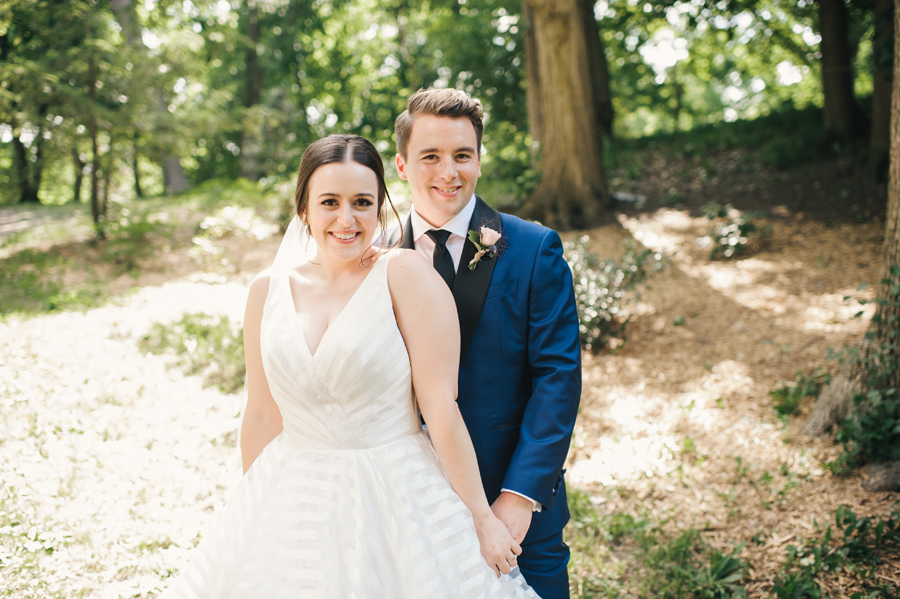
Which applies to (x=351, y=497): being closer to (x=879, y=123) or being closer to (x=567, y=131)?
(x=567, y=131)

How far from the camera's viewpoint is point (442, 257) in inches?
81.7

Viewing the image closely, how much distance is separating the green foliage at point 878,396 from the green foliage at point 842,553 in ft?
1.64

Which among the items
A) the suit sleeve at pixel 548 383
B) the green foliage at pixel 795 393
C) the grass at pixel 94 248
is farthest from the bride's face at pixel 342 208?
the grass at pixel 94 248

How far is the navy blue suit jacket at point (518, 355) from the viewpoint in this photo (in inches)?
76.2

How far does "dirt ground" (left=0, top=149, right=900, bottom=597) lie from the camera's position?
3518mm

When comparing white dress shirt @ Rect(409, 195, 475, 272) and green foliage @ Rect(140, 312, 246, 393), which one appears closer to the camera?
white dress shirt @ Rect(409, 195, 475, 272)

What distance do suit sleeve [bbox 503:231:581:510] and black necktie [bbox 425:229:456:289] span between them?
29cm

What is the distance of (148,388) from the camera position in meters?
5.55

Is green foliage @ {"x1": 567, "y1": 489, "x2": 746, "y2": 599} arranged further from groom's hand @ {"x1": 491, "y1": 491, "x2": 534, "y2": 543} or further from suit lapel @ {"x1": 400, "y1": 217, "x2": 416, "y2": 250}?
suit lapel @ {"x1": 400, "y1": 217, "x2": 416, "y2": 250}

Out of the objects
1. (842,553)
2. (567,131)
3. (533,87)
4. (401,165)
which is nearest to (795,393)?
(842,553)

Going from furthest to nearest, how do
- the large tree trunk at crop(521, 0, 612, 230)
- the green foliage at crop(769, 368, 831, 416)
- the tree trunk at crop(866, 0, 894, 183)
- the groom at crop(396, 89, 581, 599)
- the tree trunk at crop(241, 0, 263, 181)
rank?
1. the tree trunk at crop(241, 0, 263, 181)
2. the large tree trunk at crop(521, 0, 612, 230)
3. the tree trunk at crop(866, 0, 894, 183)
4. the green foliage at crop(769, 368, 831, 416)
5. the groom at crop(396, 89, 581, 599)

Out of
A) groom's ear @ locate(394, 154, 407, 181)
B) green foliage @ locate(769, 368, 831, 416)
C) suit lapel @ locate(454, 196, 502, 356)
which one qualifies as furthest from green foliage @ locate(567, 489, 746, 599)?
groom's ear @ locate(394, 154, 407, 181)

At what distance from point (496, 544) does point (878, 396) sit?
303cm

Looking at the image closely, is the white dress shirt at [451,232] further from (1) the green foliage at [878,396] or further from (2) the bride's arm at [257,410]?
(1) the green foliage at [878,396]
